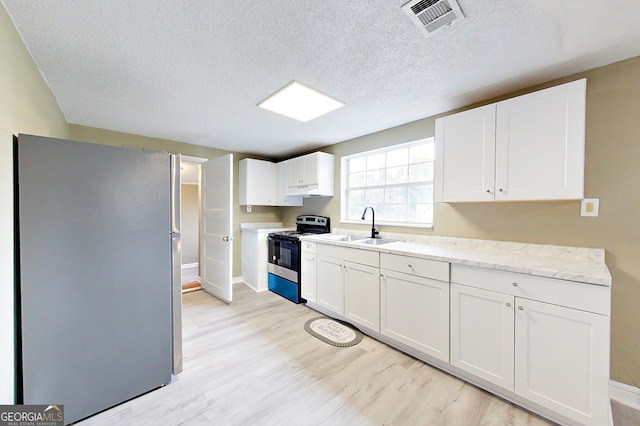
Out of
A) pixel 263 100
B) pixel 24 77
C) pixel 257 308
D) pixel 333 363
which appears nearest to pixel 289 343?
pixel 333 363

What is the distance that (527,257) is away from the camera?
73.2 inches

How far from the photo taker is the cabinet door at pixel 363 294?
7.68 ft

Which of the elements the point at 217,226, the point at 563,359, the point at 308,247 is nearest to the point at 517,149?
the point at 563,359

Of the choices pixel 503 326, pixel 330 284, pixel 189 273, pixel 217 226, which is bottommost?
pixel 189 273

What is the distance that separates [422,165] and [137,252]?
9.31 ft

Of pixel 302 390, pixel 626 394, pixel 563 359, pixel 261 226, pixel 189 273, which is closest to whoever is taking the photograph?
pixel 563 359

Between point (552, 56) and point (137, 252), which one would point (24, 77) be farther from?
point (552, 56)

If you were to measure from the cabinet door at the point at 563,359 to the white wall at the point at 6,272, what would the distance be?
2.83 m

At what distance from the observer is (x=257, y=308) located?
3176mm

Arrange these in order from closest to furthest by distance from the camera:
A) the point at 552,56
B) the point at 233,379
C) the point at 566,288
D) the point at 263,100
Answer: the point at 566,288, the point at 552,56, the point at 233,379, the point at 263,100

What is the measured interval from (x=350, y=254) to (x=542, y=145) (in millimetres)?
1780

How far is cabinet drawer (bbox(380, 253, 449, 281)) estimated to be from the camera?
187cm

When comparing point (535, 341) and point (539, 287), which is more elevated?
point (539, 287)

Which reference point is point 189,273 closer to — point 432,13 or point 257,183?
point 257,183
